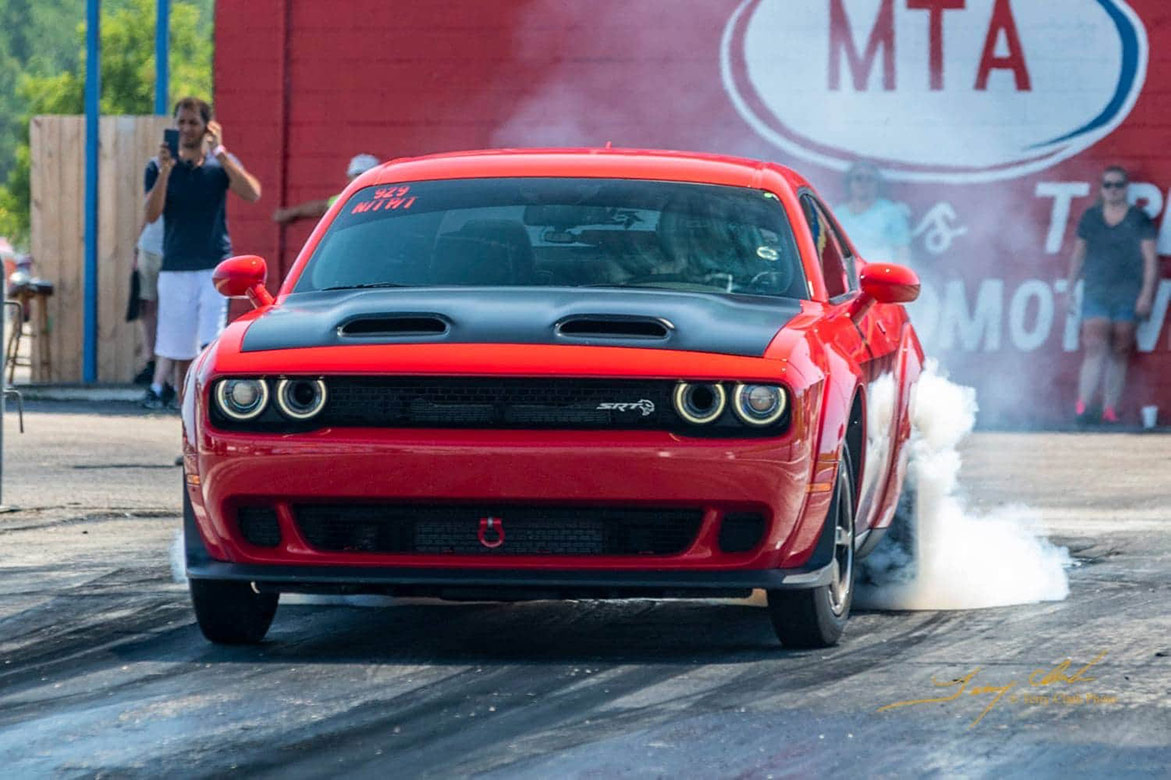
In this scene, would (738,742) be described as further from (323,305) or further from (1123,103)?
(1123,103)

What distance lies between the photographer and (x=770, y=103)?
1794 centimetres

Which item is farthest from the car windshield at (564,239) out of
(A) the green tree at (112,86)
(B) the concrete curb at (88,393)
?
(A) the green tree at (112,86)

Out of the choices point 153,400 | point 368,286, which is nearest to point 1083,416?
point 153,400

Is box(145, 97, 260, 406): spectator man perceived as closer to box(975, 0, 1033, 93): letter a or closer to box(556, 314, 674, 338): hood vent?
box(556, 314, 674, 338): hood vent

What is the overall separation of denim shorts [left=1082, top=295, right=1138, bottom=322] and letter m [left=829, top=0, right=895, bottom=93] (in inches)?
85.7

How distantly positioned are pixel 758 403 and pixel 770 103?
12.2 meters

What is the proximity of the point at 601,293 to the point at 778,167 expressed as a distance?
141 centimetres

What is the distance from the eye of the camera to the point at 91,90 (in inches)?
785

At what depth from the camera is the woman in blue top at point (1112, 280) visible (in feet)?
56.3

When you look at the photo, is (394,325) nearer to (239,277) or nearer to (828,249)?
(239,277)

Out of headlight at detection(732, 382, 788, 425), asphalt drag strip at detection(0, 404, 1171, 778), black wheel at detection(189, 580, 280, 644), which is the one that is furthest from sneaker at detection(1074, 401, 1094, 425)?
headlight at detection(732, 382, 788, 425)

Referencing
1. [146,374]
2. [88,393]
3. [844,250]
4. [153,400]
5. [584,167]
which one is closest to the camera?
[584,167]

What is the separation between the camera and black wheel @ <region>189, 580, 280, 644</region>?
21.1 feet

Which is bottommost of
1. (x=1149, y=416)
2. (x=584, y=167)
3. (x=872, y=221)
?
(x=1149, y=416)
